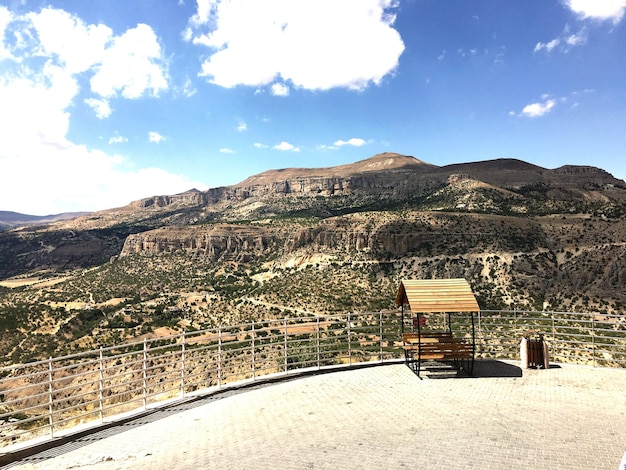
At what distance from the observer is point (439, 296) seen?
10.8 m

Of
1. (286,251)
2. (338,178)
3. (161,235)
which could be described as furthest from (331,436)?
(338,178)

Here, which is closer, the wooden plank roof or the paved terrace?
the paved terrace

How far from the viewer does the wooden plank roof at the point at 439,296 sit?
34.0 feet

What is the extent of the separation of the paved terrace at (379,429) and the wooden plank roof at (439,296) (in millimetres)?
1805

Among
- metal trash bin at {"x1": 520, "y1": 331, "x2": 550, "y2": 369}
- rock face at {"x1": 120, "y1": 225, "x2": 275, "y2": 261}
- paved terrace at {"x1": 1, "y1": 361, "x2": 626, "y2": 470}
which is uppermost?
rock face at {"x1": 120, "y1": 225, "x2": 275, "y2": 261}

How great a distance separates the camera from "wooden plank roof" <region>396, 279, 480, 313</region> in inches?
408

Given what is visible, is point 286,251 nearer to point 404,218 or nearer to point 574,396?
point 404,218

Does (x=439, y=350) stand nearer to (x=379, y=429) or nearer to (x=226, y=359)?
(x=379, y=429)

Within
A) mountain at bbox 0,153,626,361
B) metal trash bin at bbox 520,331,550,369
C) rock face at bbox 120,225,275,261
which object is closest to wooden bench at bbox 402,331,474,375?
metal trash bin at bbox 520,331,550,369

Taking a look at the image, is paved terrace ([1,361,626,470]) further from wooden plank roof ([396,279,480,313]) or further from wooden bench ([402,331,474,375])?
wooden plank roof ([396,279,480,313])

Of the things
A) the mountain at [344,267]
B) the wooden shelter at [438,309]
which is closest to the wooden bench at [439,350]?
the wooden shelter at [438,309]

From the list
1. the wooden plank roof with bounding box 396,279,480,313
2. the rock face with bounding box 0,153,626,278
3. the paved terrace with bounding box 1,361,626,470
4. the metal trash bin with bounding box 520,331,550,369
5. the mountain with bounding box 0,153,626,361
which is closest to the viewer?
the paved terrace with bounding box 1,361,626,470

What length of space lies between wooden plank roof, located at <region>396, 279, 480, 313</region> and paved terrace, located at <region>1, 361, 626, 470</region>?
1805mm

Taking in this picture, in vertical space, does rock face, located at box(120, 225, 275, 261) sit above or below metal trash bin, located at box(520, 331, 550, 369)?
above
